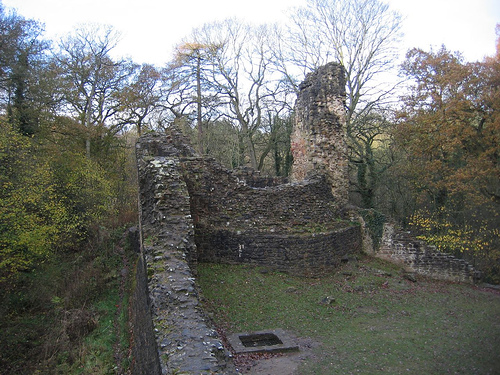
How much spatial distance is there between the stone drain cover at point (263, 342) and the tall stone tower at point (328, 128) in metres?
7.97

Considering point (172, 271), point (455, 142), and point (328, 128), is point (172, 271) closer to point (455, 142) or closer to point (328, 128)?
point (328, 128)

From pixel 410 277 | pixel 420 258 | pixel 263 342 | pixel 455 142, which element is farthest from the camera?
pixel 455 142

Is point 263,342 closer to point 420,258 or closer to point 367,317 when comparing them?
point 367,317

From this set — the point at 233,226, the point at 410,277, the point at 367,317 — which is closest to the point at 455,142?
the point at 410,277

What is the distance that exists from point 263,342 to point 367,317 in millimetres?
3045

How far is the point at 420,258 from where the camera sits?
13586 mm

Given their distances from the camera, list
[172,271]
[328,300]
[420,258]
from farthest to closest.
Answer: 1. [420,258]
2. [328,300]
3. [172,271]

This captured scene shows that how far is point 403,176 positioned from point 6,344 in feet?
62.9

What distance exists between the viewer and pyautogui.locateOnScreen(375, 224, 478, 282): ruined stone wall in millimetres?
13155

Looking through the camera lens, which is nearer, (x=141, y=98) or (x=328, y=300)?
(x=328, y=300)

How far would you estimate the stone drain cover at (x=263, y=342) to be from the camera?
6988mm

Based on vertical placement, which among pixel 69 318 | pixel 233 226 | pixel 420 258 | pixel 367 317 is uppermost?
pixel 233 226

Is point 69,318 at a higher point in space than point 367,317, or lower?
lower

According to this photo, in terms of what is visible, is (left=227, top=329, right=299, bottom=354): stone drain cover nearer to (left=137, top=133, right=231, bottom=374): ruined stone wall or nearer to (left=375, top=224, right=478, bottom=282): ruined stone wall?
(left=137, top=133, right=231, bottom=374): ruined stone wall
